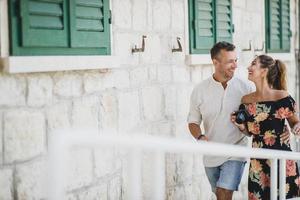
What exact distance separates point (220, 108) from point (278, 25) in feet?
12.2

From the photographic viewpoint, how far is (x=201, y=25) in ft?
19.7

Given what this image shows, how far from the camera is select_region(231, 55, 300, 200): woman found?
4473 millimetres

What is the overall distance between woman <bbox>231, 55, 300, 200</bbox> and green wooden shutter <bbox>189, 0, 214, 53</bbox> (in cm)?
130

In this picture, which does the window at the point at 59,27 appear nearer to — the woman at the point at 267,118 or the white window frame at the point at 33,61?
the white window frame at the point at 33,61

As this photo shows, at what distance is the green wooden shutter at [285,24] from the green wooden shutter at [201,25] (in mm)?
2322

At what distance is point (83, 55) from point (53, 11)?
18.1 inches

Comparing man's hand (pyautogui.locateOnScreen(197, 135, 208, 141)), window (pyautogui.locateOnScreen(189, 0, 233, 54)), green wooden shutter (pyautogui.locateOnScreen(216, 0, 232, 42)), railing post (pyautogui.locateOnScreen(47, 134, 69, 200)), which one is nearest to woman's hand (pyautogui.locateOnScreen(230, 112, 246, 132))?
man's hand (pyautogui.locateOnScreen(197, 135, 208, 141))

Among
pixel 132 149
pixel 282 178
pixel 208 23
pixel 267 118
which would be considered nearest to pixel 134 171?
pixel 132 149

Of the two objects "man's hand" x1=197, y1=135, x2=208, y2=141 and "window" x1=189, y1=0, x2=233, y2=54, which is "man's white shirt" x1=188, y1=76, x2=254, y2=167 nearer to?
"man's hand" x1=197, y1=135, x2=208, y2=141

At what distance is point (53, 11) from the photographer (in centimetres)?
386

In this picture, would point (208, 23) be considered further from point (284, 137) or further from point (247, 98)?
point (284, 137)

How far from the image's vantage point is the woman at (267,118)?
14.7ft

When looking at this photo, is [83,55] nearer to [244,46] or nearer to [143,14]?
[143,14]

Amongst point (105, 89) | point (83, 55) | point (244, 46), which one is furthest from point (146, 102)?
point (244, 46)
